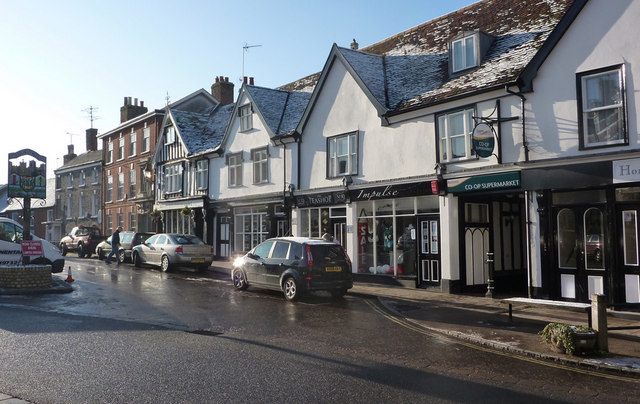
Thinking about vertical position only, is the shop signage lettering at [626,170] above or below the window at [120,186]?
below

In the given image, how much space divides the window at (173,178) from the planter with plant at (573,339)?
25865mm

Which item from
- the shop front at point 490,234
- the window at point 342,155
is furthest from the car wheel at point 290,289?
the window at point 342,155

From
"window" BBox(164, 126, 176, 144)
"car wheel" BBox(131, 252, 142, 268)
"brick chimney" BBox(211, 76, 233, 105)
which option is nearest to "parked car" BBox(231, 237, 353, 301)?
"car wheel" BBox(131, 252, 142, 268)

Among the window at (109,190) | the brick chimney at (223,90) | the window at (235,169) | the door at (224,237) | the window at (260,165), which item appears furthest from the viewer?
the window at (109,190)

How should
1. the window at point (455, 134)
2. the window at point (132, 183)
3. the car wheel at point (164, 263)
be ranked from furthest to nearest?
the window at point (132, 183) < the car wheel at point (164, 263) < the window at point (455, 134)

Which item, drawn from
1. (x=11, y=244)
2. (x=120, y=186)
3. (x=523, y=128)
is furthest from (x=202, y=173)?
(x=523, y=128)

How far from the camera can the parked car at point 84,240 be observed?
101 ft

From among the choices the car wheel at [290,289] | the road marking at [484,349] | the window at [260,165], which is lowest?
the road marking at [484,349]

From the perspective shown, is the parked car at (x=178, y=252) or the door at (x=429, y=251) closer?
the door at (x=429, y=251)

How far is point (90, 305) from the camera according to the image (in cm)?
1261

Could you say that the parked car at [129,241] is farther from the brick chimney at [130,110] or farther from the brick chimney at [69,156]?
the brick chimney at [69,156]

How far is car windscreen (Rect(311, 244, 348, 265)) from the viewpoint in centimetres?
1368

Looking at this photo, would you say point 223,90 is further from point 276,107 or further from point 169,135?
point 276,107

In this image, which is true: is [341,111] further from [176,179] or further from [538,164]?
[176,179]
